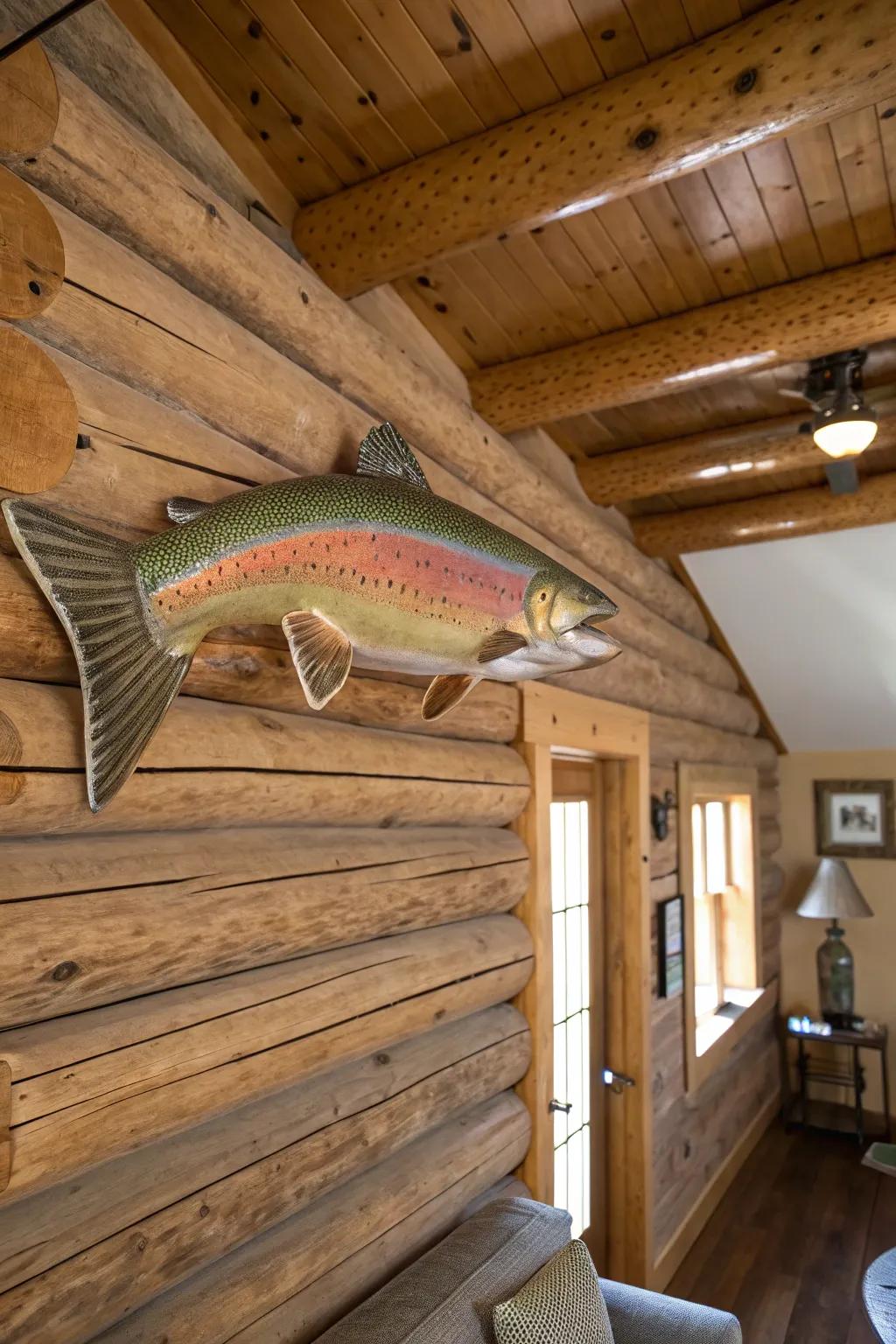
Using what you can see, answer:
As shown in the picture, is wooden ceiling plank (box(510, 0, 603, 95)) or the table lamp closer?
wooden ceiling plank (box(510, 0, 603, 95))

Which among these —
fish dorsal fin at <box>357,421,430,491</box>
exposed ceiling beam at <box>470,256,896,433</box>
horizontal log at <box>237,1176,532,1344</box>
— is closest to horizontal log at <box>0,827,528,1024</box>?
horizontal log at <box>237,1176,532,1344</box>

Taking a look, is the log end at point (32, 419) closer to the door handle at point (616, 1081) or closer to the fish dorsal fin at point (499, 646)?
the fish dorsal fin at point (499, 646)

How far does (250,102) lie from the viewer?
1.89 m

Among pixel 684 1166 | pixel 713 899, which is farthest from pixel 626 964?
pixel 713 899

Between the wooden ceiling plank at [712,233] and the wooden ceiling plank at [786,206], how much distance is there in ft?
0.36

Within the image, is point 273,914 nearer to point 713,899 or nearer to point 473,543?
point 473,543

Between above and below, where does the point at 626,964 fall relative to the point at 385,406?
below

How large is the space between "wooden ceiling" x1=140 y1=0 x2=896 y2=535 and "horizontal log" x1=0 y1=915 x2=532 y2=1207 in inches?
67.6

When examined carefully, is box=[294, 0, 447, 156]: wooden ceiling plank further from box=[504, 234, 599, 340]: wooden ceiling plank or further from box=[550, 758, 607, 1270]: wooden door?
box=[550, 758, 607, 1270]: wooden door

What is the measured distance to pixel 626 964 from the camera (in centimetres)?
365

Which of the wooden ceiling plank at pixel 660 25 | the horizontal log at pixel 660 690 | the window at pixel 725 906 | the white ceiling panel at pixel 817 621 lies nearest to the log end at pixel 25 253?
the wooden ceiling plank at pixel 660 25

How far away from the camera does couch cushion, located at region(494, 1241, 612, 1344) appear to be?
1785 millimetres

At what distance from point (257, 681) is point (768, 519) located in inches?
126

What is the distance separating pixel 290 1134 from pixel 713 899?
166 inches
